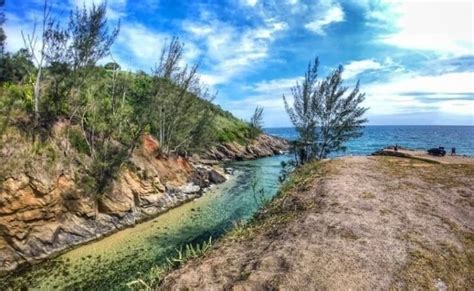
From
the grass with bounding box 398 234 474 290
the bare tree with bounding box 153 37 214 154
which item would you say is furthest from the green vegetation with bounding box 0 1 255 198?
the grass with bounding box 398 234 474 290

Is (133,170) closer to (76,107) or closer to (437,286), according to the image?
(76,107)

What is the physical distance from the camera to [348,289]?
198 inches

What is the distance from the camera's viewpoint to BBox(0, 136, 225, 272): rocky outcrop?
16.6 meters

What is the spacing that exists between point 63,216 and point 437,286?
1891 centimetres

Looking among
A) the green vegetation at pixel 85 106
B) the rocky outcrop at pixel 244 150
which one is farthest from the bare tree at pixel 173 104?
the rocky outcrop at pixel 244 150

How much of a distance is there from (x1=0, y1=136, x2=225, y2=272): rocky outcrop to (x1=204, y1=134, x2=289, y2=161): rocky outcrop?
A: 3496cm

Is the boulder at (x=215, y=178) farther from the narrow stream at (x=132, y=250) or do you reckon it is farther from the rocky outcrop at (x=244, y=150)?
the rocky outcrop at (x=244, y=150)

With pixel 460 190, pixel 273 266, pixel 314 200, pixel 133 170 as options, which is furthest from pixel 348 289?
pixel 133 170

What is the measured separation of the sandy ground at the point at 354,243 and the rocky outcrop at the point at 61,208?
1386cm

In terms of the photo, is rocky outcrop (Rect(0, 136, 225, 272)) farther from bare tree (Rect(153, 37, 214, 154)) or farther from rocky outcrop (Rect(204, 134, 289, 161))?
rocky outcrop (Rect(204, 134, 289, 161))

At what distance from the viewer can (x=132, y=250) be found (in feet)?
57.2

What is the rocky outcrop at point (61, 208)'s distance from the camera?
54.5ft

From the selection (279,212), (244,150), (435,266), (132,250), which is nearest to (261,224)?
(279,212)

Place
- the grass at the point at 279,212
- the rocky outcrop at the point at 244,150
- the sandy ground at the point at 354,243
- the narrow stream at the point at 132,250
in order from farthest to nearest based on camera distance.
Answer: the rocky outcrop at the point at 244,150, the narrow stream at the point at 132,250, the grass at the point at 279,212, the sandy ground at the point at 354,243
